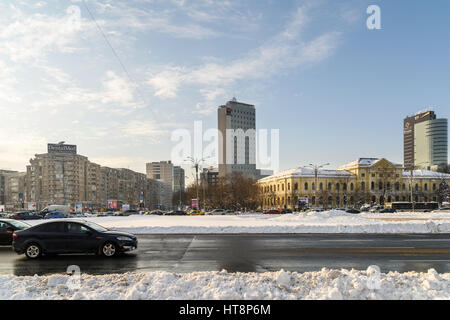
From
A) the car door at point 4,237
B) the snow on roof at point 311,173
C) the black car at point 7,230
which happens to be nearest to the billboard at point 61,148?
the snow on roof at point 311,173

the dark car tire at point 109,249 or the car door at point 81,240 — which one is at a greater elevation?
the car door at point 81,240

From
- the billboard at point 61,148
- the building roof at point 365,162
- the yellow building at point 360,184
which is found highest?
the billboard at point 61,148

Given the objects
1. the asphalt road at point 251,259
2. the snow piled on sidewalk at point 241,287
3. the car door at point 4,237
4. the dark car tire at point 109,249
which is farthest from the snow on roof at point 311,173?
the snow piled on sidewalk at point 241,287

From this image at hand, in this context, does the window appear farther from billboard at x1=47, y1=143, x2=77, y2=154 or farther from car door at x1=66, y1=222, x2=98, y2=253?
billboard at x1=47, y1=143, x2=77, y2=154

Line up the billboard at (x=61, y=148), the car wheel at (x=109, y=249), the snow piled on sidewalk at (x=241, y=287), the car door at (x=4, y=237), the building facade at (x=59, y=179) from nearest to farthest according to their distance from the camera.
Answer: the snow piled on sidewalk at (x=241, y=287)
the car wheel at (x=109, y=249)
the car door at (x=4, y=237)
the billboard at (x=61, y=148)
the building facade at (x=59, y=179)

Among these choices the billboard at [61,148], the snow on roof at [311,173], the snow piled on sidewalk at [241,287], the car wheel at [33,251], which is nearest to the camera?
the snow piled on sidewalk at [241,287]

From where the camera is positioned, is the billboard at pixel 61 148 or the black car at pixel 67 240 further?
the billboard at pixel 61 148

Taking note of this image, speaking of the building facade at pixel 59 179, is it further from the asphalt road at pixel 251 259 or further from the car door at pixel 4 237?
the asphalt road at pixel 251 259

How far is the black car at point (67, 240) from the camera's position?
1321 centimetres

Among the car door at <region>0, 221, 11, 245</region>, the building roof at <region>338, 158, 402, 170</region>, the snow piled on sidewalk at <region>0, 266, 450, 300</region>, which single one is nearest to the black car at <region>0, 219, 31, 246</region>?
the car door at <region>0, 221, 11, 245</region>

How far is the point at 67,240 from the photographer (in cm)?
1325
